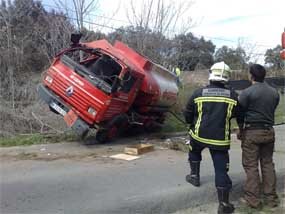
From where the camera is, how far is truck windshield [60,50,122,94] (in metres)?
9.91

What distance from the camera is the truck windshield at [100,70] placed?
32.5 ft

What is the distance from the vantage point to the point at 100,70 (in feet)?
35.5

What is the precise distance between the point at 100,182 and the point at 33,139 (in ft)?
16.3

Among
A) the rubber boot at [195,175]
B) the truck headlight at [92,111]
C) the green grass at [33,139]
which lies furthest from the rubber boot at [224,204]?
the green grass at [33,139]

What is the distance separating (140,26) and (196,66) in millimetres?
20769

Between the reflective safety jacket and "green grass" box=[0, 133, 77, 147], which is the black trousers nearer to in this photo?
the reflective safety jacket

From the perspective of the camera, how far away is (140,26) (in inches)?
797

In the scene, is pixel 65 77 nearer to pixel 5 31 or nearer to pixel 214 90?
pixel 214 90

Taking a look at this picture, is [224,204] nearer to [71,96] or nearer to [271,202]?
[271,202]

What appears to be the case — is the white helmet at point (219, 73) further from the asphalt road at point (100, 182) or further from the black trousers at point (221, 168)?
the asphalt road at point (100, 182)

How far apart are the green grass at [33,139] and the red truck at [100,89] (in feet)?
3.63

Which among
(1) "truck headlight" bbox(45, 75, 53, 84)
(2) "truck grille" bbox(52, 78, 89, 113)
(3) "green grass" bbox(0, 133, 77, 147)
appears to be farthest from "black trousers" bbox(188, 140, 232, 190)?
(3) "green grass" bbox(0, 133, 77, 147)

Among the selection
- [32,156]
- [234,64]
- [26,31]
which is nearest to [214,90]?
[32,156]

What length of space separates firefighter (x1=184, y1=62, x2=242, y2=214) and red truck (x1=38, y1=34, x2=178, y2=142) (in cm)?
442
